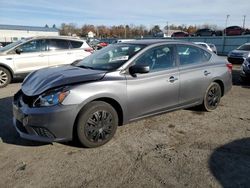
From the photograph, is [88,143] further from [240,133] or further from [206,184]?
[240,133]

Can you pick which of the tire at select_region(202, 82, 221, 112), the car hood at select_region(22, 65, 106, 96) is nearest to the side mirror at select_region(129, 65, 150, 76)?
the car hood at select_region(22, 65, 106, 96)

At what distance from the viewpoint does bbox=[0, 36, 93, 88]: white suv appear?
9109mm

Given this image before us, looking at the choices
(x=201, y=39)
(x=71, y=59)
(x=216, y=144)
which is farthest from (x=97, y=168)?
(x=201, y=39)

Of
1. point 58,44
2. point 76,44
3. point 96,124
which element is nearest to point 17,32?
point 76,44

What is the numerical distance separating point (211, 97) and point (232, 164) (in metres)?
2.48

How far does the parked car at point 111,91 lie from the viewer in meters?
3.72

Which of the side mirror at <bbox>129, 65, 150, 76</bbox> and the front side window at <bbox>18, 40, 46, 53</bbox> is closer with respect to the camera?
the side mirror at <bbox>129, 65, 150, 76</bbox>

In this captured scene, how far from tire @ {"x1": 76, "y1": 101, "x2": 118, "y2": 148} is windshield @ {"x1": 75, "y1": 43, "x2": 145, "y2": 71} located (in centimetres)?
73

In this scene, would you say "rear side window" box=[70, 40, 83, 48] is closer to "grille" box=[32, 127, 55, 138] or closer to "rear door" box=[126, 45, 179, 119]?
"rear door" box=[126, 45, 179, 119]

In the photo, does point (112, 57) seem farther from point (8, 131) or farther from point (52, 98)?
point (8, 131)

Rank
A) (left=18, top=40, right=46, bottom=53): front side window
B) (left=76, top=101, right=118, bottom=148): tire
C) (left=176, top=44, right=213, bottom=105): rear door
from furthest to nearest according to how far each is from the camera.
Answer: (left=18, top=40, right=46, bottom=53): front side window
(left=176, top=44, right=213, bottom=105): rear door
(left=76, top=101, right=118, bottom=148): tire

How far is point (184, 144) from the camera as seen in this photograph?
13.7 ft

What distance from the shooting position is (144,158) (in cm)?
372

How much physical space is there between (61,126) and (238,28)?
47.1 meters
